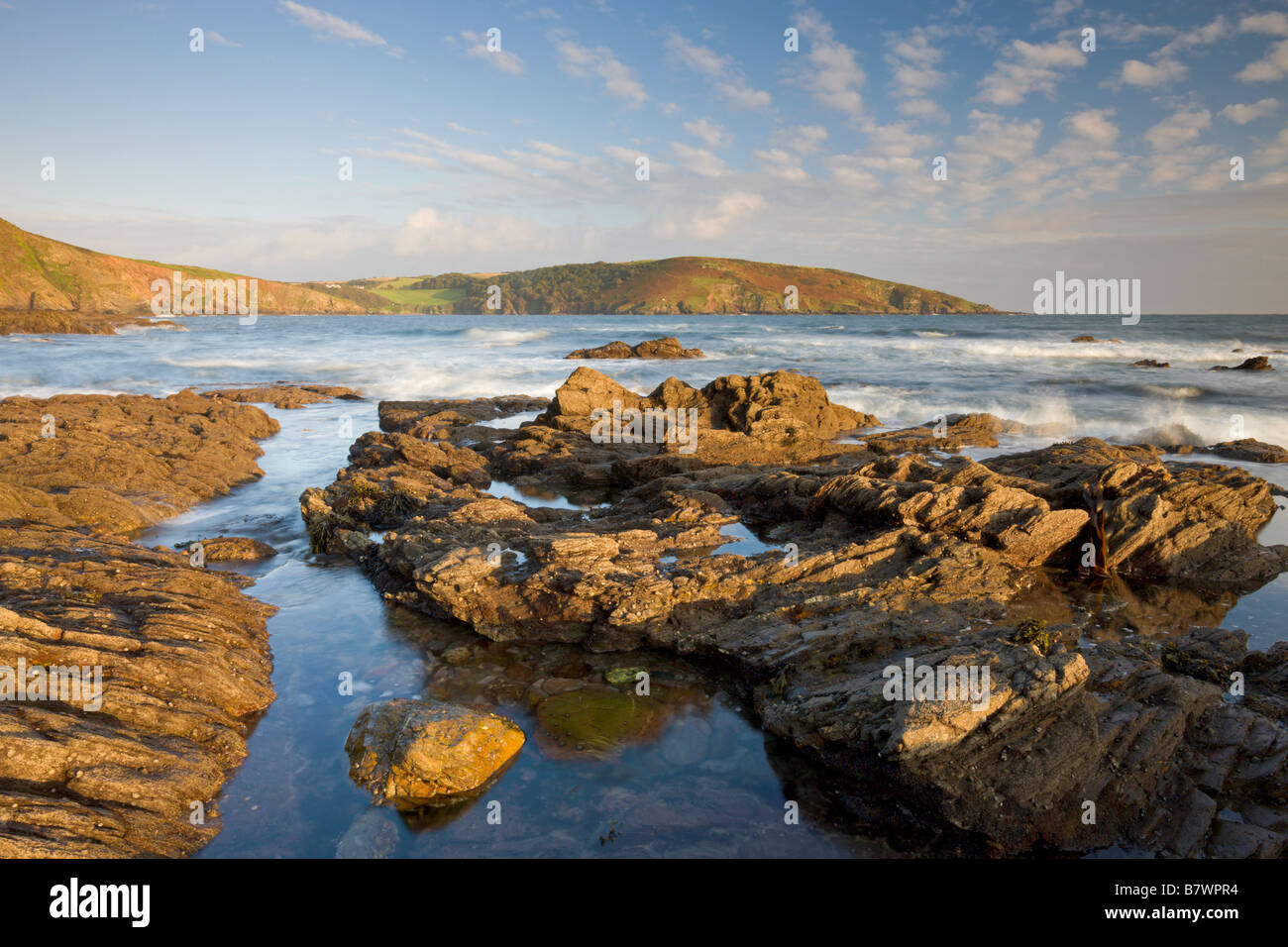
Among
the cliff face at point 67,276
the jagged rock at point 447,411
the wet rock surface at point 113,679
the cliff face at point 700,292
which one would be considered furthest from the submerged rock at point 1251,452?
the cliff face at point 700,292

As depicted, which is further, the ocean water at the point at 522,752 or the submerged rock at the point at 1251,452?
the submerged rock at the point at 1251,452

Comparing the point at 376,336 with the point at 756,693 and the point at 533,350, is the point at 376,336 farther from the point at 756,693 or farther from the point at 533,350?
the point at 756,693

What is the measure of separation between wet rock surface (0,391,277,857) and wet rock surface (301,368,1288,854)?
2.92m

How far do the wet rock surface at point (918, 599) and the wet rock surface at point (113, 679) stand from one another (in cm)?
292

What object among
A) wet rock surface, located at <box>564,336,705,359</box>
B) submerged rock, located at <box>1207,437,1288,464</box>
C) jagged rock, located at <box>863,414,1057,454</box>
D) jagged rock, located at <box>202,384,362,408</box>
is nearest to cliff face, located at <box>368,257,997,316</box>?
wet rock surface, located at <box>564,336,705,359</box>

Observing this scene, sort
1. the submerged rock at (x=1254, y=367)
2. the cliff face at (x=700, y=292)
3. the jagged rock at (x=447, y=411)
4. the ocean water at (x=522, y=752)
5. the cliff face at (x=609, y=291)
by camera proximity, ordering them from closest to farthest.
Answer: the ocean water at (x=522, y=752)
the jagged rock at (x=447, y=411)
the submerged rock at (x=1254, y=367)
the cliff face at (x=609, y=291)
the cliff face at (x=700, y=292)

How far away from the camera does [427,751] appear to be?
700cm

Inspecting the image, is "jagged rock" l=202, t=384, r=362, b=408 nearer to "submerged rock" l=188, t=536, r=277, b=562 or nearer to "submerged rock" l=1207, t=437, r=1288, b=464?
"submerged rock" l=188, t=536, r=277, b=562

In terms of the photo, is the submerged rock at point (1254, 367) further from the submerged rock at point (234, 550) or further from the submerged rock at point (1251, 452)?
the submerged rock at point (234, 550)

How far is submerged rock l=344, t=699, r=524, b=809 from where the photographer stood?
689 cm

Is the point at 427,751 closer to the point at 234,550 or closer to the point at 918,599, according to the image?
the point at 918,599

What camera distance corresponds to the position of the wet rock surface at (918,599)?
6.46 m

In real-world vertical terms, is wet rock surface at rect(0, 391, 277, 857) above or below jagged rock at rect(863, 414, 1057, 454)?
below

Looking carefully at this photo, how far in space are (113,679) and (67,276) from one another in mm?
149034
